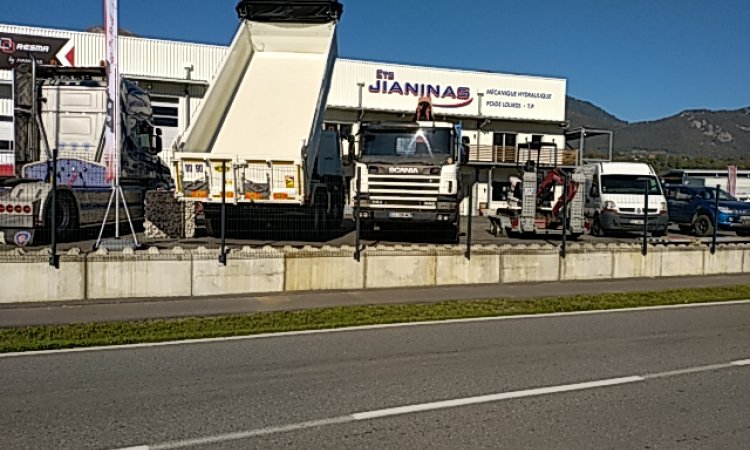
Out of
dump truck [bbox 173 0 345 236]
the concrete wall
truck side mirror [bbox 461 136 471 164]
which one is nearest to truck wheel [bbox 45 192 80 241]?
dump truck [bbox 173 0 345 236]

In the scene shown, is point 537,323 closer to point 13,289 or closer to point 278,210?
point 278,210

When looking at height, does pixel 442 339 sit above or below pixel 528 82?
below

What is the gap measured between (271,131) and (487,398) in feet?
36.3

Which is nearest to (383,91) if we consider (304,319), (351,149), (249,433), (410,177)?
(351,149)

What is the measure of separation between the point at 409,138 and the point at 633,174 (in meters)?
9.22

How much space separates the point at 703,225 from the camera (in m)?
25.6

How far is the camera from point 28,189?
14.3m

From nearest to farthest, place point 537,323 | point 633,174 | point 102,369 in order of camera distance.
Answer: point 102,369 < point 537,323 < point 633,174

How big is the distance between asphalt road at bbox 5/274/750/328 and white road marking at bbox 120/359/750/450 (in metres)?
5.67

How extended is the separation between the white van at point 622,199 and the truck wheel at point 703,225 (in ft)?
10.0

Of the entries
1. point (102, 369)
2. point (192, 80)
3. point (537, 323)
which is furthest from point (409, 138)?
point (192, 80)

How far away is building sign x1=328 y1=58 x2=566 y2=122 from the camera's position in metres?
42.3

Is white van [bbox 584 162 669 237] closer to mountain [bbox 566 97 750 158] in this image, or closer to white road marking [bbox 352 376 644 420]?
white road marking [bbox 352 376 644 420]

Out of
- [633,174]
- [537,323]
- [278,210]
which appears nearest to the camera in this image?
[537,323]
